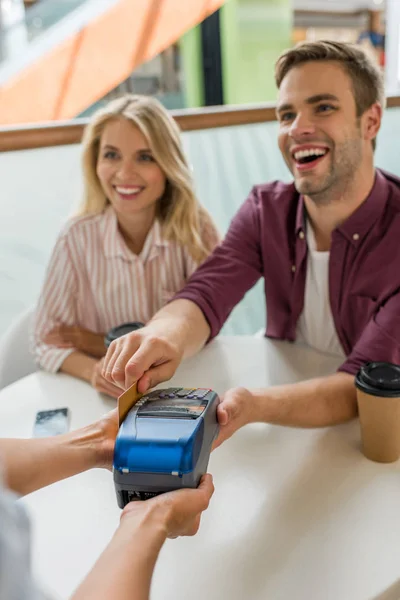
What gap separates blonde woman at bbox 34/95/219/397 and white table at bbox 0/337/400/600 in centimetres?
51

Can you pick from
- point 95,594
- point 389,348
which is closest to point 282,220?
point 389,348

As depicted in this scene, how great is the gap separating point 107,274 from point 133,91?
3448mm

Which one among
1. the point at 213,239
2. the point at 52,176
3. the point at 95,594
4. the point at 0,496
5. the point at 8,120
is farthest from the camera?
the point at 8,120

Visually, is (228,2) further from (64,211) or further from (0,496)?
(0,496)

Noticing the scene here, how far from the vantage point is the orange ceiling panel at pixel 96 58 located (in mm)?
4309

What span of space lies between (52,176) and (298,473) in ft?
4.95

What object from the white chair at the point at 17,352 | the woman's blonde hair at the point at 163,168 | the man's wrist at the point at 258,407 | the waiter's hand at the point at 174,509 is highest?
the woman's blonde hair at the point at 163,168

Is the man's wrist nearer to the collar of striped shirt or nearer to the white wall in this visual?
the collar of striped shirt

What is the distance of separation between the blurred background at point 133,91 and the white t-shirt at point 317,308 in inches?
20.6

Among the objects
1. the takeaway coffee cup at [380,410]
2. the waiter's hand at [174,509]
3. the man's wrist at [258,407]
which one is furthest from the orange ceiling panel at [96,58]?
the waiter's hand at [174,509]

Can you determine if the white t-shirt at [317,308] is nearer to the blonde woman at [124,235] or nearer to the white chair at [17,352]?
the blonde woman at [124,235]

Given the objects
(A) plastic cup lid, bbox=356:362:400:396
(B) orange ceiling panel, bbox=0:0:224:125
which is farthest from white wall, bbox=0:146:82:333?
(B) orange ceiling panel, bbox=0:0:224:125

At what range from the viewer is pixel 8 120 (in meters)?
4.16

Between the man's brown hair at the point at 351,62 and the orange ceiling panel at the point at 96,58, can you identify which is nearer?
the man's brown hair at the point at 351,62
